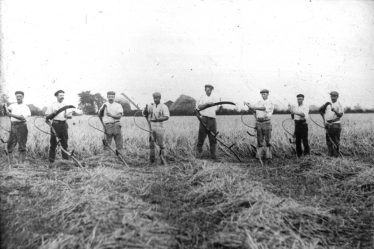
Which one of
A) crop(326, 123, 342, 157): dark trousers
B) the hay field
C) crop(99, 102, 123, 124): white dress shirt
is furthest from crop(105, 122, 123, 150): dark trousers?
crop(326, 123, 342, 157): dark trousers

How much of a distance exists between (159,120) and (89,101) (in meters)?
7.50

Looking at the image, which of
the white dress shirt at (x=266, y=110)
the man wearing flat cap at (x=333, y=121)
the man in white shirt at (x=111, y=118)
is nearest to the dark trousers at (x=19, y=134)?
the man in white shirt at (x=111, y=118)

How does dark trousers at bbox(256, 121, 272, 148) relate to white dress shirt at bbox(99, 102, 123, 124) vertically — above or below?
below

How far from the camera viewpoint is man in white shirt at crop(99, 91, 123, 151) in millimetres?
6562

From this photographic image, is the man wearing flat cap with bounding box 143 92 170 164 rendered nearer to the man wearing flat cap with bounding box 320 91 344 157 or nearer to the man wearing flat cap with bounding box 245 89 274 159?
the man wearing flat cap with bounding box 245 89 274 159

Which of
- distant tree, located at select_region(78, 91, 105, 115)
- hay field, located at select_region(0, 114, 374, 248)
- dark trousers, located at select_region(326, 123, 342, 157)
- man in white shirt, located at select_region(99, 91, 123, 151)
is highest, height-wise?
distant tree, located at select_region(78, 91, 105, 115)

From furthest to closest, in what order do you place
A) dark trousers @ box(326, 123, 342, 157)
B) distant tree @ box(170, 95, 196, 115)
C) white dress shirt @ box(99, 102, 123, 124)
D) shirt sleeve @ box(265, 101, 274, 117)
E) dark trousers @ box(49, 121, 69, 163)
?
distant tree @ box(170, 95, 196, 115)
dark trousers @ box(326, 123, 342, 157)
shirt sleeve @ box(265, 101, 274, 117)
white dress shirt @ box(99, 102, 123, 124)
dark trousers @ box(49, 121, 69, 163)

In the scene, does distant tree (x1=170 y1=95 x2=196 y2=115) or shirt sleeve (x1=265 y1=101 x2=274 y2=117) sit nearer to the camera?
shirt sleeve (x1=265 y1=101 x2=274 y2=117)

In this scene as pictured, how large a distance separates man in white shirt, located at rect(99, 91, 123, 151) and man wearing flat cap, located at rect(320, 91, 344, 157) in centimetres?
472

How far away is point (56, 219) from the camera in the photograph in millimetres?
3301

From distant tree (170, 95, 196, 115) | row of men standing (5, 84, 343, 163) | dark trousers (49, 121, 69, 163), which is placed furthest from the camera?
distant tree (170, 95, 196, 115)

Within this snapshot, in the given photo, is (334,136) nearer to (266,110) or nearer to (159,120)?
(266,110)

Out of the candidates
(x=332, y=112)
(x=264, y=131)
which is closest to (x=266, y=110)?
(x=264, y=131)

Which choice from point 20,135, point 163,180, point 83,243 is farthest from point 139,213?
point 20,135
